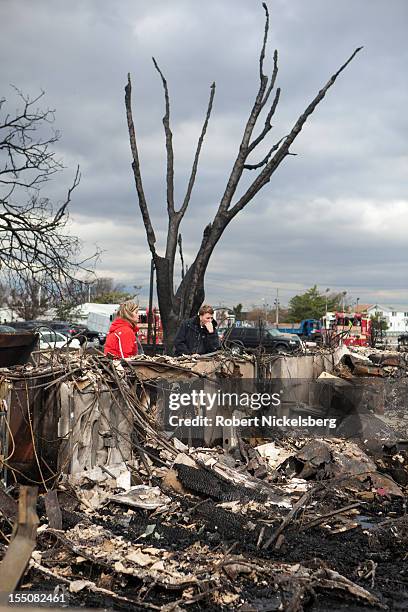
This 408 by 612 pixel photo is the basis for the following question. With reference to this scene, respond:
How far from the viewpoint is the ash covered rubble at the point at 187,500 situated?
4.56 meters

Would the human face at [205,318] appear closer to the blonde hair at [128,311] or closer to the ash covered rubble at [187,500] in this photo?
the ash covered rubble at [187,500]

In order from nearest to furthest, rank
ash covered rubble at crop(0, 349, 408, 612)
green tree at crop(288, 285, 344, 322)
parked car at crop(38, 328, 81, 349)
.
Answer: ash covered rubble at crop(0, 349, 408, 612) < parked car at crop(38, 328, 81, 349) < green tree at crop(288, 285, 344, 322)

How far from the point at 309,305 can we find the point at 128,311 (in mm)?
82220

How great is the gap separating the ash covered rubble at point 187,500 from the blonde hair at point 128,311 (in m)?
0.66

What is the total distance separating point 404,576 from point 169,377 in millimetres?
3657

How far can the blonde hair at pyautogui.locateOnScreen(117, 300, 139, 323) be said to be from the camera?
8.27 metres

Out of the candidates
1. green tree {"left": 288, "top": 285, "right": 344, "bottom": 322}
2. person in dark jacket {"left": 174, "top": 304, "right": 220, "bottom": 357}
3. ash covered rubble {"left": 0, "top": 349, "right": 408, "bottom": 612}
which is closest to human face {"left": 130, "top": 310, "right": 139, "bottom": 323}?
ash covered rubble {"left": 0, "top": 349, "right": 408, "bottom": 612}

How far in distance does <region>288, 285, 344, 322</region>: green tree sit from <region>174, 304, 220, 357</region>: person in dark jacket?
78.5 meters

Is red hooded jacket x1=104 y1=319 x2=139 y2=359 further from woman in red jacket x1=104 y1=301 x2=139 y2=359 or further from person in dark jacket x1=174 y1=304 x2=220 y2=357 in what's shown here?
person in dark jacket x1=174 y1=304 x2=220 y2=357

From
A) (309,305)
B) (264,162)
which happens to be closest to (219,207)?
(264,162)

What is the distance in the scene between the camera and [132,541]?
5422 millimetres

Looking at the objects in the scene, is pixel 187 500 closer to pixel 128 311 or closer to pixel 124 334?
pixel 124 334

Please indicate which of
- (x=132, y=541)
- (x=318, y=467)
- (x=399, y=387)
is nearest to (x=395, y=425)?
(x=399, y=387)

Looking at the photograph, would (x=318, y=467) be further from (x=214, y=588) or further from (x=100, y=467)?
(x=214, y=588)
